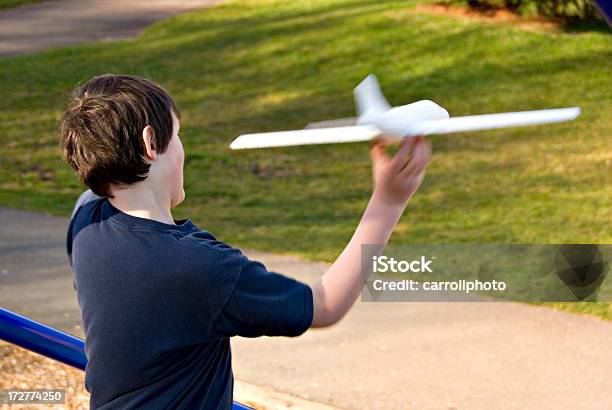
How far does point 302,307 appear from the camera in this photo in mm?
1770

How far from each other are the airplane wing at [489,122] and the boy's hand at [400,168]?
0.05 meters

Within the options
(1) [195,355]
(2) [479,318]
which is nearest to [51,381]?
(2) [479,318]

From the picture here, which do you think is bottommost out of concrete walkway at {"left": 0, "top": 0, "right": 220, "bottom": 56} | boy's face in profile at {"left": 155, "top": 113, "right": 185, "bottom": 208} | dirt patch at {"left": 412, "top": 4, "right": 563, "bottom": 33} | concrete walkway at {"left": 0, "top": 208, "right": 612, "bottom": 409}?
concrete walkway at {"left": 0, "top": 0, "right": 220, "bottom": 56}

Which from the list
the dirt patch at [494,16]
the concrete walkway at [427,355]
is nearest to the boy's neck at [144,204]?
the concrete walkway at [427,355]

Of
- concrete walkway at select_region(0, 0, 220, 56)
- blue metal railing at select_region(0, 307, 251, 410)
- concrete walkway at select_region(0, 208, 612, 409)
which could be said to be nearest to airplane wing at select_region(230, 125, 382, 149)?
blue metal railing at select_region(0, 307, 251, 410)

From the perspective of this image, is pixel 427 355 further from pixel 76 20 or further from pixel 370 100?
pixel 76 20

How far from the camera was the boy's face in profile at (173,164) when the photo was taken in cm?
183

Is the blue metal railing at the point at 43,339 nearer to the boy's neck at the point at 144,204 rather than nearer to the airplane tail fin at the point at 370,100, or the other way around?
the boy's neck at the point at 144,204

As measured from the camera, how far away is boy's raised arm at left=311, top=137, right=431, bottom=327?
1682 mm

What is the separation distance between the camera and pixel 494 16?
13609 mm

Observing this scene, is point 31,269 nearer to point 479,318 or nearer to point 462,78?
point 479,318

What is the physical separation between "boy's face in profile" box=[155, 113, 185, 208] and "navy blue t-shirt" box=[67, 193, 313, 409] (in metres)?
0.08

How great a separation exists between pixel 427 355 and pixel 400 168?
2997mm

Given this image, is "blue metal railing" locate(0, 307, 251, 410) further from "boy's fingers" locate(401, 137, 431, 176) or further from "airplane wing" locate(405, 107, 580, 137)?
"airplane wing" locate(405, 107, 580, 137)
